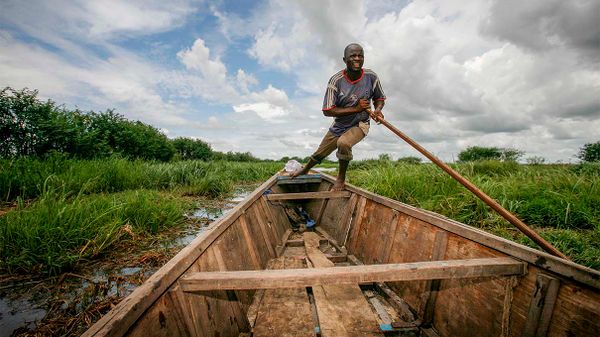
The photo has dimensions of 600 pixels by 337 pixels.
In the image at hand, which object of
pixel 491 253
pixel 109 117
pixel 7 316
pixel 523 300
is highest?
pixel 109 117

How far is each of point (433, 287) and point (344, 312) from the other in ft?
2.26

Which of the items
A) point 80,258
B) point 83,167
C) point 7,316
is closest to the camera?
point 7,316

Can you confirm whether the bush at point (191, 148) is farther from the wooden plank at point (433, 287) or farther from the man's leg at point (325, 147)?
the wooden plank at point (433, 287)

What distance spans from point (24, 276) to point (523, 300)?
3.95 metres

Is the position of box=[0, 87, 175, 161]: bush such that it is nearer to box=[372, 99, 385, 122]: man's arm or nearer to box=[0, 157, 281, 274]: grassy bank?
box=[0, 157, 281, 274]: grassy bank

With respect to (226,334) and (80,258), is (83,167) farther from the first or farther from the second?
(226,334)

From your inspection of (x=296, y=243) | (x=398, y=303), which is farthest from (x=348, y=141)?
(x=398, y=303)

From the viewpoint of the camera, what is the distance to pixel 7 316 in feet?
6.89

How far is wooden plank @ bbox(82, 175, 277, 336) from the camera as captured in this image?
3.25 feet

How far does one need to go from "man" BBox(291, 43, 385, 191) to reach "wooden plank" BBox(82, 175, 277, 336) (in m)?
2.33

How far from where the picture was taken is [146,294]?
3.93ft

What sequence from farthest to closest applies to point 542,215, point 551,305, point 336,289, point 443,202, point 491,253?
point 443,202 < point 542,215 < point 336,289 < point 491,253 < point 551,305

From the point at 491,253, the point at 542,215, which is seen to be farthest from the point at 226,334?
the point at 542,215

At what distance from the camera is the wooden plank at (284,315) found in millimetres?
1956
